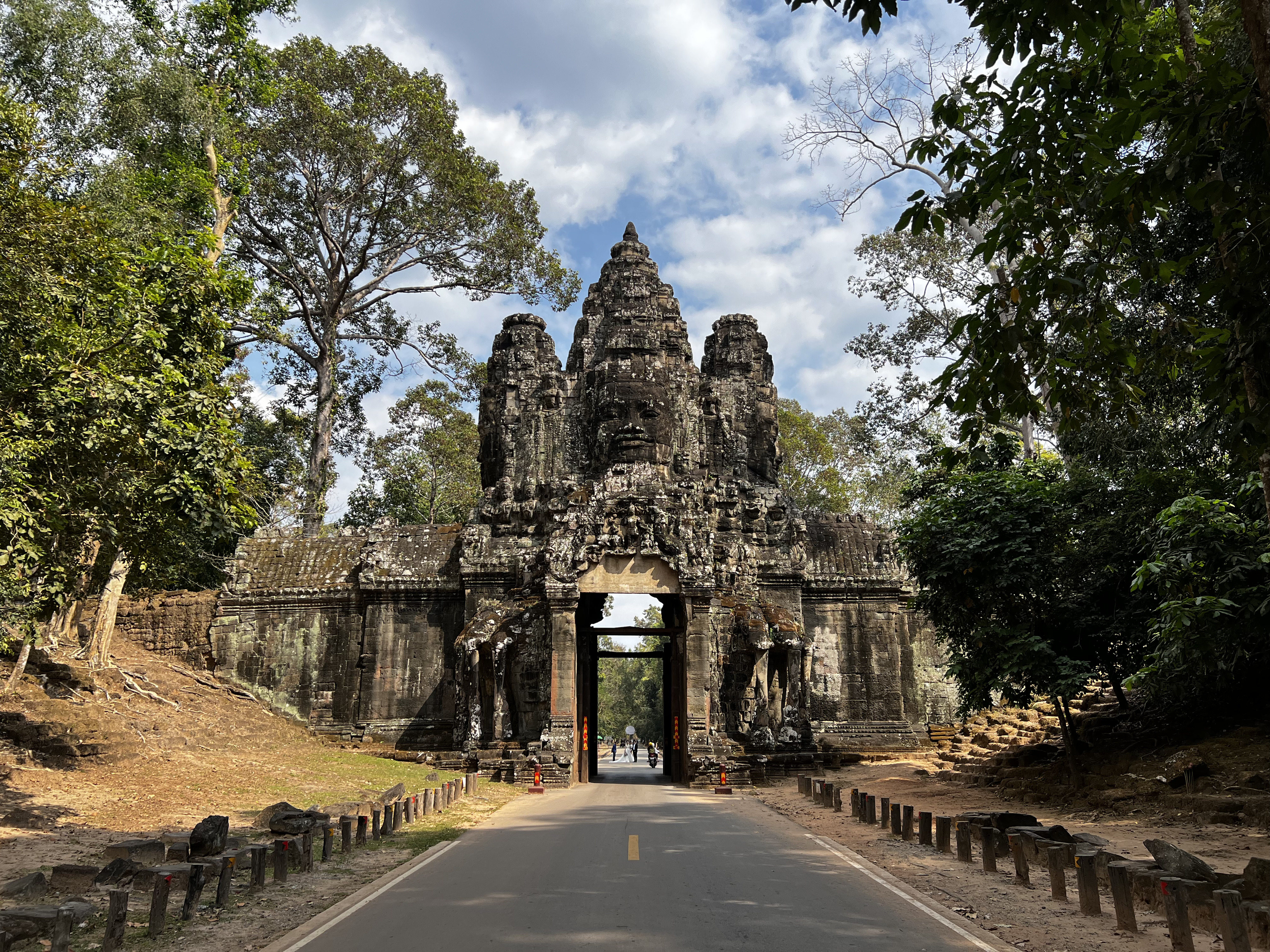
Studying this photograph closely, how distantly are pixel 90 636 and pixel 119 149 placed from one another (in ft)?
39.9

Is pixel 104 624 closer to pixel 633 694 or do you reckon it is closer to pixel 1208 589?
pixel 1208 589

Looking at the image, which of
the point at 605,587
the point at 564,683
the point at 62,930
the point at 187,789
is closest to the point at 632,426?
the point at 605,587

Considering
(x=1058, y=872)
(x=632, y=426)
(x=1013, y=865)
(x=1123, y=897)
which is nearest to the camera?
(x=1123, y=897)

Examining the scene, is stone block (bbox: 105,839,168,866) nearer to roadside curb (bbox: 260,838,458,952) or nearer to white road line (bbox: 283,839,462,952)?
roadside curb (bbox: 260,838,458,952)

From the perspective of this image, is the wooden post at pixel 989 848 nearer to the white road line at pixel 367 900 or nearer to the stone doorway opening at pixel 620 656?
the white road line at pixel 367 900

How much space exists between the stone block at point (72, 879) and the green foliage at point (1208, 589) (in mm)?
11987

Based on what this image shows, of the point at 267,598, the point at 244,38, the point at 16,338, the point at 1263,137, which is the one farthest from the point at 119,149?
the point at 1263,137

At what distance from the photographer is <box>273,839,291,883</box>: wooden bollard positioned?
29.0 feet

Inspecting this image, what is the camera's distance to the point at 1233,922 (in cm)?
583

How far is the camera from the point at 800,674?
66.8 feet

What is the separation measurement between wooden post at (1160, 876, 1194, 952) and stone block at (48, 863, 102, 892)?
933cm

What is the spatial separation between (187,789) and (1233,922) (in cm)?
1372

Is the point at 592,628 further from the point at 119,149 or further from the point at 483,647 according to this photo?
the point at 119,149

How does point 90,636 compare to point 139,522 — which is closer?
point 139,522
